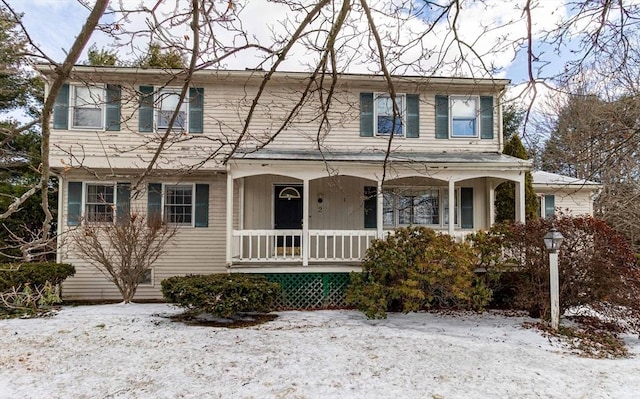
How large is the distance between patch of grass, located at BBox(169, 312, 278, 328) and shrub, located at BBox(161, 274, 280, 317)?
0.49 ft

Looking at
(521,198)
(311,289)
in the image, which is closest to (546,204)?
(521,198)

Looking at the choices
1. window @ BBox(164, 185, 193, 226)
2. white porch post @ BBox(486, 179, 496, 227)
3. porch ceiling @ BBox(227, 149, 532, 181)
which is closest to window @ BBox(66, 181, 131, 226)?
window @ BBox(164, 185, 193, 226)

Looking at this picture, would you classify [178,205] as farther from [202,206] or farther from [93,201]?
[93,201]

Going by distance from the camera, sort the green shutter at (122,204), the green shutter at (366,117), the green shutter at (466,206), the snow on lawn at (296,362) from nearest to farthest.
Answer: the snow on lawn at (296,362) → the green shutter at (122,204) → the green shutter at (366,117) → the green shutter at (466,206)

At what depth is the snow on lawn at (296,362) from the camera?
4.56 meters

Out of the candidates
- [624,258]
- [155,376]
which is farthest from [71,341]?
[624,258]

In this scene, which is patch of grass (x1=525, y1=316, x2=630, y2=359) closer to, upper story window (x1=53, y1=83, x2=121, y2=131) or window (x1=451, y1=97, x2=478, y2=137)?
window (x1=451, y1=97, x2=478, y2=137)

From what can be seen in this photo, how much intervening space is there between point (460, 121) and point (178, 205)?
7.96 metres

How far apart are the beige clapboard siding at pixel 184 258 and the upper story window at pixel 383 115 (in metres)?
4.14

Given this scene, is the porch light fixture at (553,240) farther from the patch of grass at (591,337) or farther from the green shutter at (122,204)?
the green shutter at (122,204)

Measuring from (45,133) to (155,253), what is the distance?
830cm

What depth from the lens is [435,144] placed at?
36.7ft

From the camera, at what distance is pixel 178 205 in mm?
10977

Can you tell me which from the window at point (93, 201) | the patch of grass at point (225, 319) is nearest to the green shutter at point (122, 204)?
the window at point (93, 201)
